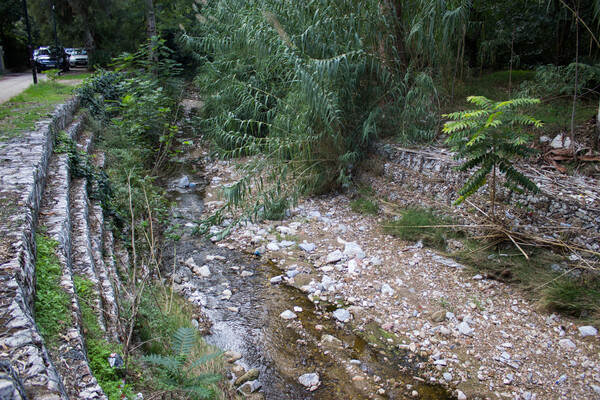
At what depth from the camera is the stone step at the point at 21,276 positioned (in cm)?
129

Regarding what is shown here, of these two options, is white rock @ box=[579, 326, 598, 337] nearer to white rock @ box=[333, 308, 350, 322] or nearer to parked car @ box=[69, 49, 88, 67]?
white rock @ box=[333, 308, 350, 322]

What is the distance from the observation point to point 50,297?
1.89 meters

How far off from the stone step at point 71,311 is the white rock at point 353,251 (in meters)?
2.73

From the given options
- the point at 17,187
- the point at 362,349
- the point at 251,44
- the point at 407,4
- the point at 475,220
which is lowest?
the point at 362,349

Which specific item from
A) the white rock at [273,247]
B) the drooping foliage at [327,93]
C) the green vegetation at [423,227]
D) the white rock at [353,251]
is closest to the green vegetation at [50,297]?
the drooping foliage at [327,93]

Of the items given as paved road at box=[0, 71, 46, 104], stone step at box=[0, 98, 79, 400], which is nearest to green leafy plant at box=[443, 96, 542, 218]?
stone step at box=[0, 98, 79, 400]

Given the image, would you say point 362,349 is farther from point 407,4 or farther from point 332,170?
point 407,4

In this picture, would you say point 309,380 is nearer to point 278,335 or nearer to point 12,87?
point 278,335

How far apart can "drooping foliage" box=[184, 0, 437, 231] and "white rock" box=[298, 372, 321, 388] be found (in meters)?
2.16

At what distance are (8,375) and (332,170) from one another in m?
4.56

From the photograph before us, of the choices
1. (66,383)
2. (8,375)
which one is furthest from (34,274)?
(8,375)

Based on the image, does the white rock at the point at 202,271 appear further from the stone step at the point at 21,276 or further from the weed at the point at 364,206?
the weed at the point at 364,206

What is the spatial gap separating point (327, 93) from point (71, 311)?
3630 millimetres

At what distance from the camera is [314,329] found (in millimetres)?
3289
